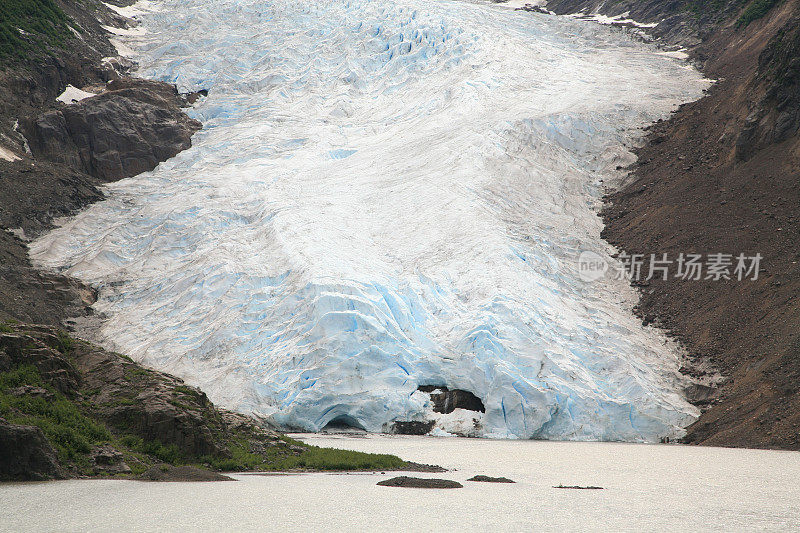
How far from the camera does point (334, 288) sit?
20.8 metres

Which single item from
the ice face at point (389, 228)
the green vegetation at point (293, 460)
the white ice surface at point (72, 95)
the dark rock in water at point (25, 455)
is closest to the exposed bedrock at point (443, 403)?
the ice face at point (389, 228)

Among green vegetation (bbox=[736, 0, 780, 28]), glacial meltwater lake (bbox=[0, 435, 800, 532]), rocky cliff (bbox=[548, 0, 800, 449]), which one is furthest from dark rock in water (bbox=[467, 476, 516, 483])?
green vegetation (bbox=[736, 0, 780, 28])

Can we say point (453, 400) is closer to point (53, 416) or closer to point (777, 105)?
point (53, 416)

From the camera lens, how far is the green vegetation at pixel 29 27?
34.2m

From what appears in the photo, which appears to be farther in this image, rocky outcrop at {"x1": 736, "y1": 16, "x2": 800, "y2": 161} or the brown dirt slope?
rocky outcrop at {"x1": 736, "y1": 16, "x2": 800, "y2": 161}

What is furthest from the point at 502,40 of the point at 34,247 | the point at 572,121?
the point at 34,247

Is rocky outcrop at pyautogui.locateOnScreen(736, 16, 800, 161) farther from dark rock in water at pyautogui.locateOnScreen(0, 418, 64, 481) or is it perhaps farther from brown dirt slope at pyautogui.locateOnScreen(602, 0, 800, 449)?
dark rock in water at pyautogui.locateOnScreen(0, 418, 64, 481)

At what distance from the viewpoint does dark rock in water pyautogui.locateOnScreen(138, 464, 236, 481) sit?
9305mm

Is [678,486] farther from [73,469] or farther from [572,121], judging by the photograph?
[572,121]

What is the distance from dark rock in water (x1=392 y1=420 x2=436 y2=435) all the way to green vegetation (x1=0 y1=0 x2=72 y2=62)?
2939 cm

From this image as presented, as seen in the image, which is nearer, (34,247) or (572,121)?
(34,247)

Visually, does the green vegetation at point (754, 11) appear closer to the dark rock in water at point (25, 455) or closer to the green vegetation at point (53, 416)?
the green vegetation at point (53, 416)

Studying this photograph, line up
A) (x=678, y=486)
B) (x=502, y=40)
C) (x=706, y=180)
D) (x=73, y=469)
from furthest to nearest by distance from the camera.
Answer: (x=502, y=40) < (x=706, y=180) < (x=678, y=486) < (x=73, y=469)

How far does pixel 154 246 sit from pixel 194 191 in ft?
14.1
